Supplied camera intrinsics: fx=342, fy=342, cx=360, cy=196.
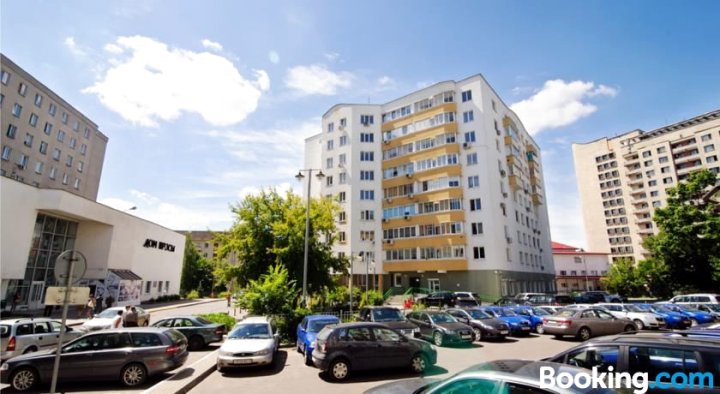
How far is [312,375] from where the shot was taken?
34.1ft

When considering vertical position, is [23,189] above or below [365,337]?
above

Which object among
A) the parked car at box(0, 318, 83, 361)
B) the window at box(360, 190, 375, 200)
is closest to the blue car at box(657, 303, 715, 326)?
the parked car at box(0, 318, 83, 361)

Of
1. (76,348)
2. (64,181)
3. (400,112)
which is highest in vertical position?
(400,112)

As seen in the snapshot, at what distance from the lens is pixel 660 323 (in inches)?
735

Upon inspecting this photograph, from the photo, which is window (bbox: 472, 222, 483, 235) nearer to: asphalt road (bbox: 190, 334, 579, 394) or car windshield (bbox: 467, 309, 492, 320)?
car windshield (bbox: 467, 309, 492, 320)

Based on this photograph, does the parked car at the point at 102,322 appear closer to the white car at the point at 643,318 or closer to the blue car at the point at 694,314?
the white car at the point at 643,318

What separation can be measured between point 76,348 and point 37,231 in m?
26.9

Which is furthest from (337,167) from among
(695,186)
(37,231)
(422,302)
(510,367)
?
(510,367)

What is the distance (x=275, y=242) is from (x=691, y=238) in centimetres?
3845

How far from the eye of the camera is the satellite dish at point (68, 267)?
718cm

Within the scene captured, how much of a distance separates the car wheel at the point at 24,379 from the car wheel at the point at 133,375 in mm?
2127

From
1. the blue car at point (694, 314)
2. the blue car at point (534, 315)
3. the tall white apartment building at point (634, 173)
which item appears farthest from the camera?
the tall white apartment building at point (634, 173)

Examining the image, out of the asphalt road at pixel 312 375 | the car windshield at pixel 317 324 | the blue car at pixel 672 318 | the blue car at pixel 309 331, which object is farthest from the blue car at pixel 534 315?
the blue car at pixel 309 331

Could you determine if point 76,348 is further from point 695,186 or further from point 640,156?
point 640,156
